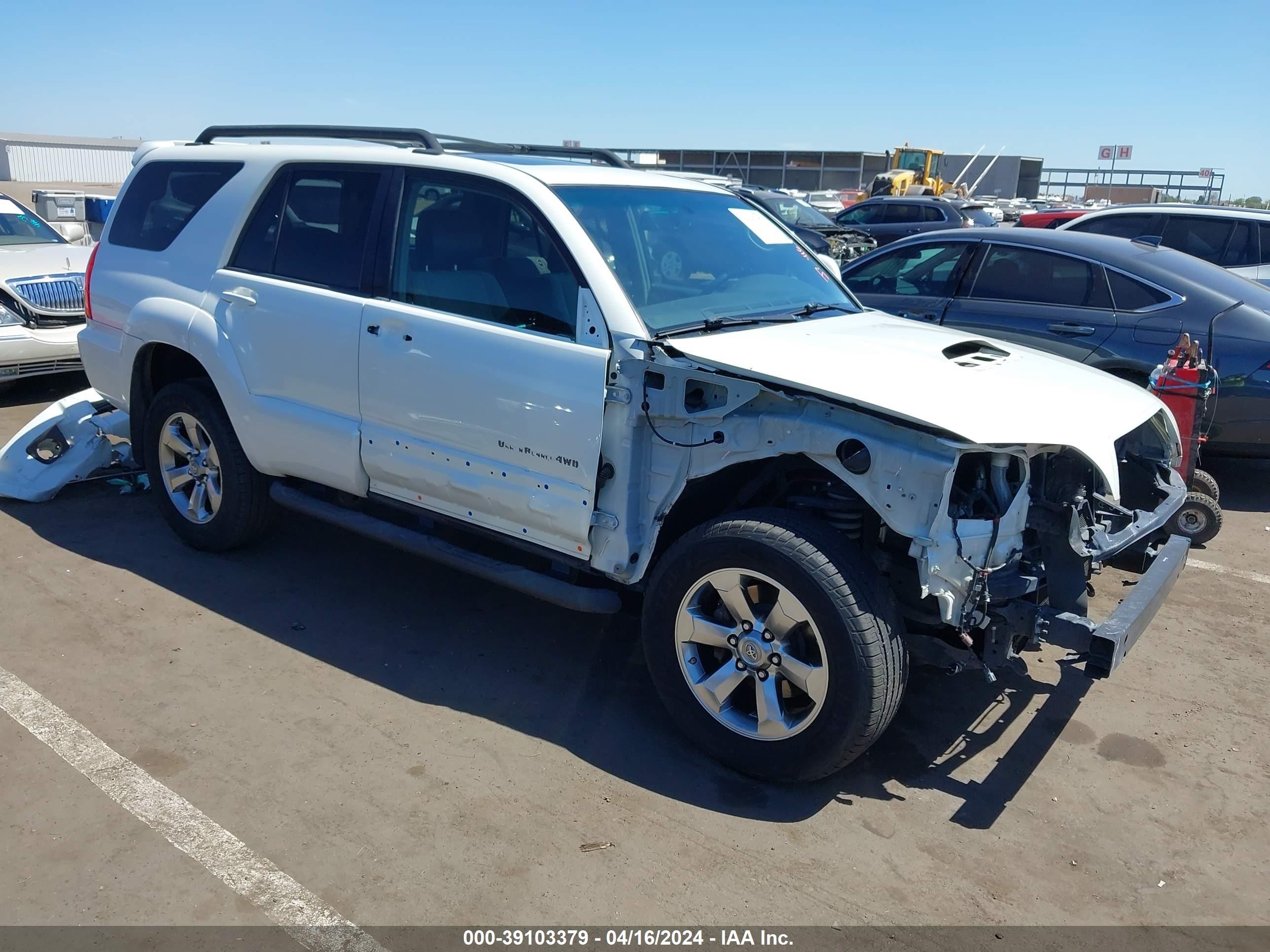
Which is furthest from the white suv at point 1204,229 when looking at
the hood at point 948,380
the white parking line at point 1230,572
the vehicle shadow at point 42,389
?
the vehicle shadow at point 42,389

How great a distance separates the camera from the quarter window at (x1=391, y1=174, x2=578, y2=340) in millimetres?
3820

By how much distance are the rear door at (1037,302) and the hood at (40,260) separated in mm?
7218

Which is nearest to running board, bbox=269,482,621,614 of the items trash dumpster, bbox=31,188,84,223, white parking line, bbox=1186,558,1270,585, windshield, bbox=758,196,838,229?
white parking line, bbox=1186,558,1270,585

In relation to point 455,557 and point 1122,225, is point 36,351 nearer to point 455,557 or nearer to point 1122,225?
point 455,557

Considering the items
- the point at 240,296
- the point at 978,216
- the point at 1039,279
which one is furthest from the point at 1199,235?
the point at 978,216

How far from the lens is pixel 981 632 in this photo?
3566 millimetres

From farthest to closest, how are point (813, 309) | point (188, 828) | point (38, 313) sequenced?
point (38, 313) < point (813, 309) < point (188, 828)

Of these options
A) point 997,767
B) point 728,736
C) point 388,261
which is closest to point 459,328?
point 388,261

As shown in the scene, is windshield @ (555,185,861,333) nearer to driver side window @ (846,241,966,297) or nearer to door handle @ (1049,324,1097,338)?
door handle @ (1049,324,1097,338)

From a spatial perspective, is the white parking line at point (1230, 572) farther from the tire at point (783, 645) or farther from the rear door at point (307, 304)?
the rear door at point (307, 304)

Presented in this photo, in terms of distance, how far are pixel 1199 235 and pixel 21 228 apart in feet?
38.7

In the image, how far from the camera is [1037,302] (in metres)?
6.89

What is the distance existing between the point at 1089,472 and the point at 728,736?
5.29ft

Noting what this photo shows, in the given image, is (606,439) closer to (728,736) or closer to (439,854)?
(728,736)
